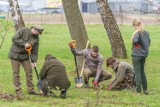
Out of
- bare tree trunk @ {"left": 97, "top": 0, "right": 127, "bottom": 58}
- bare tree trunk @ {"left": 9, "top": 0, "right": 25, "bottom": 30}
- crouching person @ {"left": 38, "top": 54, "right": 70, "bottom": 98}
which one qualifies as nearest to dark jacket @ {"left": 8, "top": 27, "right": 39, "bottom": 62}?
crouching person @ {"left": 38, "top": 54, "right": 70, "bottom": 98}

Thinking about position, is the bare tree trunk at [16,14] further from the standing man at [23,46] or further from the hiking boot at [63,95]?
the hiking boot at [63,95]

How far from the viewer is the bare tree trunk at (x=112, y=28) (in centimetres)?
1975

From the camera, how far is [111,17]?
787 inches

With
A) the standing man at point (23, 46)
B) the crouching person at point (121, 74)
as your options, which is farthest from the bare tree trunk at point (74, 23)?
the standing man at point (23, 46)

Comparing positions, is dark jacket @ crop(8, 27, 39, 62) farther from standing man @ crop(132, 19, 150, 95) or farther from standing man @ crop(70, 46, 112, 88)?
standing man @ crop(132, 19, 150, 95)

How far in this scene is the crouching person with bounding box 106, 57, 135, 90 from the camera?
12.4 m

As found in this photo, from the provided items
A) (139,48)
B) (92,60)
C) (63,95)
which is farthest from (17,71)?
(139,48)

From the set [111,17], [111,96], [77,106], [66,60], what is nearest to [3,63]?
[66,60]

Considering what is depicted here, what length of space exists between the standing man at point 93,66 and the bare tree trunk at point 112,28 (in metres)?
6.89

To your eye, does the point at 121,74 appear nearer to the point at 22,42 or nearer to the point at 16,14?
the point at 22,42

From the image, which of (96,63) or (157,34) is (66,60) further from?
(157,34)

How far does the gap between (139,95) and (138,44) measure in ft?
3.84

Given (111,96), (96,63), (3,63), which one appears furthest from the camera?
(3,63)

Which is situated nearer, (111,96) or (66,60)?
(111,96)
